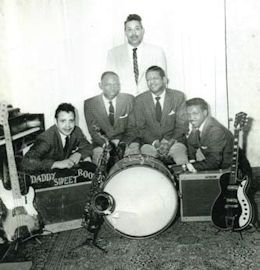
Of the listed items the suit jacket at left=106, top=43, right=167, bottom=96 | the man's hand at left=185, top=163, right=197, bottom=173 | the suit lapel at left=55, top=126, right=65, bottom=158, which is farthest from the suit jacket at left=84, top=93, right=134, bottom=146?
the man's hand at left=185, top=163, right=197, bottom=173

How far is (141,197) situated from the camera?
11.5 feet

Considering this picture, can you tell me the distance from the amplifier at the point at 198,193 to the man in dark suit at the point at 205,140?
9.7 inches

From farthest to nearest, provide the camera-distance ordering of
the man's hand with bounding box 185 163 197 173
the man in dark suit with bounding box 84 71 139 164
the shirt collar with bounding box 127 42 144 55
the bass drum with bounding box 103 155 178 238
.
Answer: the man in dark suit with bounding box 84 71 139 164, the shirt collar with bounding box 127 42 144 55, the man's hand with bounding box 185 163 197 173, the bass drum with bounding box 103 155 178 238

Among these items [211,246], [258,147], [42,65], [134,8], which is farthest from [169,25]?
[211,246]

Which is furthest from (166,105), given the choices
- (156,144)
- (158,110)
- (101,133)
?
(101,133)

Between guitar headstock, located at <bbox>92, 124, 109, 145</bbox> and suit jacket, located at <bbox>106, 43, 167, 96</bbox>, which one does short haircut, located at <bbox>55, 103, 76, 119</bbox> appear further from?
suit jacket, located at <bbox>106, 43, 167, 96</bbox>

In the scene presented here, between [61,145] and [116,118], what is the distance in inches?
27.1

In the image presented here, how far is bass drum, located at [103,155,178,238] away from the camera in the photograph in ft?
11.4

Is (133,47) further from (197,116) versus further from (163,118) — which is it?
(197,116)

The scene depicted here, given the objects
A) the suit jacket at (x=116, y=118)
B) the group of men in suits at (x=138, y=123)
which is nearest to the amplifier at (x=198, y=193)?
the group of men in suits at (x=138, y=123)

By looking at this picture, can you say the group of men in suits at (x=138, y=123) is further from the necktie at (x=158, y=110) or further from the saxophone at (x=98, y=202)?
the saxophone at (x=98, y=202)

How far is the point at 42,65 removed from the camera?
13.6 ft

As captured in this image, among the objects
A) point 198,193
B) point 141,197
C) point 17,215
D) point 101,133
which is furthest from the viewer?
point 101,133

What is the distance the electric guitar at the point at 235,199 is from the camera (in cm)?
355
